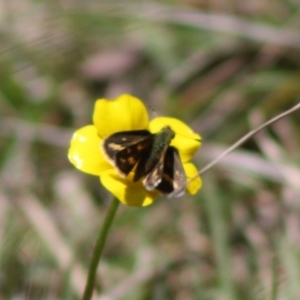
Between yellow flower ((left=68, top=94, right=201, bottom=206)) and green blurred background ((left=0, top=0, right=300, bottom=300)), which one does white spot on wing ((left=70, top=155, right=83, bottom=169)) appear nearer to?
yellow flower ((left=68, top=94, right=201, bottom=206))

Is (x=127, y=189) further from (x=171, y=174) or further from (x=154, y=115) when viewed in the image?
(x=154, y=115)

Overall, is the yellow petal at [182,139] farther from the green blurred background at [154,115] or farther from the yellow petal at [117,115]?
the green blurred background at [154,115]

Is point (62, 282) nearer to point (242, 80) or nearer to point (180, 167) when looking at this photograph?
point (180, 167)

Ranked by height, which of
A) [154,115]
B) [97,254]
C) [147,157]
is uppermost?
[154,115]

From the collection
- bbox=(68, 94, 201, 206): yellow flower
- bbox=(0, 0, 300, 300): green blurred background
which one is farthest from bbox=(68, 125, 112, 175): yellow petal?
bbox=(0, 0, 300, 300): green blurred background

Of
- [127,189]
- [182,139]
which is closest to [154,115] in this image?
[182,139]

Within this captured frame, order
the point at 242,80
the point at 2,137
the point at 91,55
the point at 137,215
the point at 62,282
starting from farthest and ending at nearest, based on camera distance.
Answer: the point at 91,55, the point at 242,80, the point at 2,137, the point at 137,215, the point at 62,282

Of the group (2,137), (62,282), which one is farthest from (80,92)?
(62,282)
